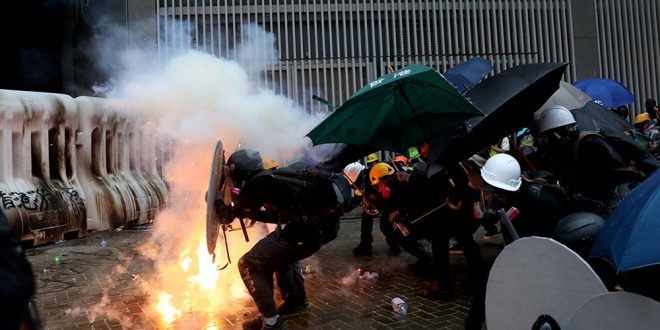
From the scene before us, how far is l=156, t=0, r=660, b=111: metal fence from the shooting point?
46.0 ft

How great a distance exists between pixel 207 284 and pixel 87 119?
603 centimetres

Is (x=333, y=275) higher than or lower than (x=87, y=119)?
lower

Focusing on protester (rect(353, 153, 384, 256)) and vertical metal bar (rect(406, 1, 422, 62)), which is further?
vertical metal bar (rect(406, 1, 422, 62))

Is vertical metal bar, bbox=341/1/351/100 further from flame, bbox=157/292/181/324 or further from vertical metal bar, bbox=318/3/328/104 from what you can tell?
flame, bbox=157/292/181/324

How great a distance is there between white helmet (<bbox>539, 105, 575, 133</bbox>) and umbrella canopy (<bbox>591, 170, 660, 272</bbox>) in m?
1.66

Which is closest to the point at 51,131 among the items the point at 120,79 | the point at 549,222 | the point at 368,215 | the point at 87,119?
the point at 87,119

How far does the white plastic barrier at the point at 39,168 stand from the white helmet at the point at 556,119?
7.93m

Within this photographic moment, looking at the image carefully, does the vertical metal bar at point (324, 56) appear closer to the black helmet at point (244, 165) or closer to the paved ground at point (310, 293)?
the paved ground at point (310, 293)

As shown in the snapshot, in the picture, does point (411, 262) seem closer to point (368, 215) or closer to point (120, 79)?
point (368, 215)

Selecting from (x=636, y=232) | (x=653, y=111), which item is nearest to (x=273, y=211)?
(x=636, y=232)

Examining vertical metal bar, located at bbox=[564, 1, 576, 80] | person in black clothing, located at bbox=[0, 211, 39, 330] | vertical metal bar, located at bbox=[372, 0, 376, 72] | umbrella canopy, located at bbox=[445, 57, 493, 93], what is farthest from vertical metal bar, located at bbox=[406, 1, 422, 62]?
person in black clothing, located at bbox=[0, 211, 39, 330]

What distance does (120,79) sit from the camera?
1234cm

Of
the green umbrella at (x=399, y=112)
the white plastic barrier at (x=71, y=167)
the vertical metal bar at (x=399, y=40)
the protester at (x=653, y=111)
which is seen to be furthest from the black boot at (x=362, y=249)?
the vertical metal bar at (x=399, y=40)

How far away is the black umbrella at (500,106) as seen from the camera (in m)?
4.71
